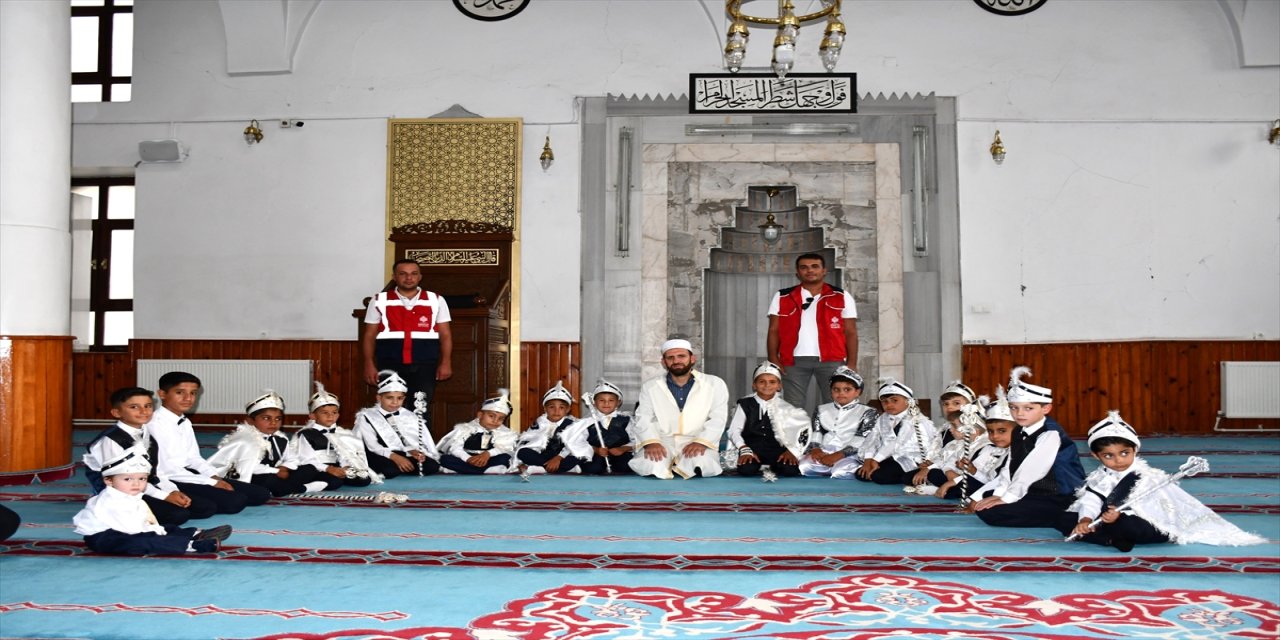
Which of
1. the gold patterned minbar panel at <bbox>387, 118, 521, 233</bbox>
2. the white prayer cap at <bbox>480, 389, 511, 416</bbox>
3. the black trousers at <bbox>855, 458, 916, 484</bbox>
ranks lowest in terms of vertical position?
the black trousers at <bbox>855, 458, 916, 484</bbox>

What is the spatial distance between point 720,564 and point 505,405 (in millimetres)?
2254

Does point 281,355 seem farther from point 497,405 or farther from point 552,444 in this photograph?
point 552,444

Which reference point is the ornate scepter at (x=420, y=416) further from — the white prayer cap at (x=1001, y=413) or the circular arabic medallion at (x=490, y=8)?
the circular arabic medallion at (x=490, y=8)

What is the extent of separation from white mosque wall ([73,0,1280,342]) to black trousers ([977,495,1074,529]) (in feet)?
11.9

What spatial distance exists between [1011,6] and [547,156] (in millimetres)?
3351

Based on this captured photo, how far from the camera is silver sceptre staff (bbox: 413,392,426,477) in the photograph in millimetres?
4368

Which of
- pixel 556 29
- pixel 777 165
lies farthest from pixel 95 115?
pixel 777 165

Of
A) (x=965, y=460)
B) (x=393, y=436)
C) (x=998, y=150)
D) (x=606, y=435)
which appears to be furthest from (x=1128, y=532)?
(x=998, y=150)

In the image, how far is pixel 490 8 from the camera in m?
6.80

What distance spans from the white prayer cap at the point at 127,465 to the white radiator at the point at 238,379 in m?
3.94

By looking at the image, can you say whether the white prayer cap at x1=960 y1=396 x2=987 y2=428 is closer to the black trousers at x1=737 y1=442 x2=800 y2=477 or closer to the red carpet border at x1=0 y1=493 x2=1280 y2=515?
the red carpet border at x1=0 y1=493 x2=1280 y2=515

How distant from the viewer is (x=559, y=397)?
4562mm

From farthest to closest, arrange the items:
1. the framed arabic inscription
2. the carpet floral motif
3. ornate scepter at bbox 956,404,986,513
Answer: the framed arabic inscription → ornate scepter at bbox 956,404,986,513 → the carpet floral motif

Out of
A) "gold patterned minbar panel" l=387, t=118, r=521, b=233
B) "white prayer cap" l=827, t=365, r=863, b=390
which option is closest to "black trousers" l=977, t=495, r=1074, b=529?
"white prayer cap" l=827, t=365, r=863, b=390
